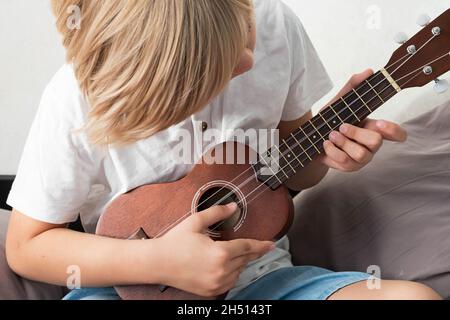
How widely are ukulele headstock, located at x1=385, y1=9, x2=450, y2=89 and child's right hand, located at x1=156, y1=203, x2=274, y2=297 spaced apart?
1.07 ft

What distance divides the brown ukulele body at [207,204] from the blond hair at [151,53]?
15cm

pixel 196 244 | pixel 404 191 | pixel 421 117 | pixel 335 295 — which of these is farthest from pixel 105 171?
pixel 421 117

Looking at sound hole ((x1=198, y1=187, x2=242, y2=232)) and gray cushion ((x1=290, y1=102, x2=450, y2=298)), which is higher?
sound hole ((x1=198, y1=187, x2=242, y2=232))

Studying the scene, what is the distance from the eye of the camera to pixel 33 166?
0.97 meters

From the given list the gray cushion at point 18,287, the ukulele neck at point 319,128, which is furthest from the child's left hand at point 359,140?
the gray cushion at point 18,287

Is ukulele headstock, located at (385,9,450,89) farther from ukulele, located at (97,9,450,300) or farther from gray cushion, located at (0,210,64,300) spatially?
gray cushion, located at (0,210,64,300)

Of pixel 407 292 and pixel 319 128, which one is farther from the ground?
pixel 319 128

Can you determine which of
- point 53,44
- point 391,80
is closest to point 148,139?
point 391,80

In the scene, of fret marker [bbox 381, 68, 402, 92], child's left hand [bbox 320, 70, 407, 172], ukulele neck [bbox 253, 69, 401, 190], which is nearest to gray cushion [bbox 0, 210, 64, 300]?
ukulele neck [bbox 253, 69, 401, 190]

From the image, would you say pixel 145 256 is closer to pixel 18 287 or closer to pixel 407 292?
pixel 18 287

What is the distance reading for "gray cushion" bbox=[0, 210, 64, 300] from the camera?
1.01 meters

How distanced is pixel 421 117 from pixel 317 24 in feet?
1.53

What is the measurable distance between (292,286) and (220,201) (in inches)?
6.8

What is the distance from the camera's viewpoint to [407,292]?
0.87 meters
